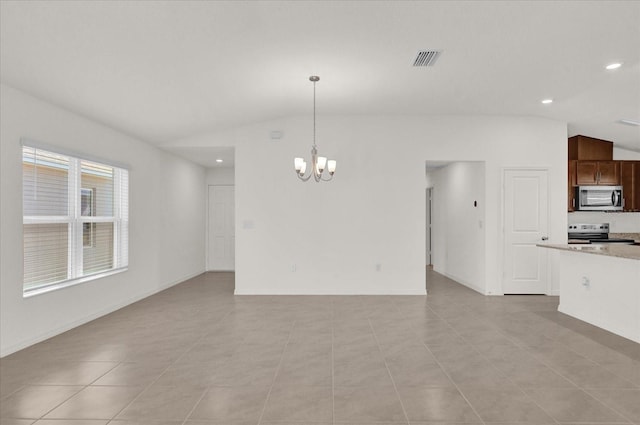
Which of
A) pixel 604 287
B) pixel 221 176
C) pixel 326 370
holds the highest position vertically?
pixel 221 176

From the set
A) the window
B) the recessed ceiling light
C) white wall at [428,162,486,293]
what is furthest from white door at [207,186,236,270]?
the recessed ceiling light

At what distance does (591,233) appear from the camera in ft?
22.3

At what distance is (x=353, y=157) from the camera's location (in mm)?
6117

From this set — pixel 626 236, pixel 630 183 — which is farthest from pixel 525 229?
pixel 626 236

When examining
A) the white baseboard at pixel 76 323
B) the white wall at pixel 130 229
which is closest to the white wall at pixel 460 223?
the white wall at pixel 130 229

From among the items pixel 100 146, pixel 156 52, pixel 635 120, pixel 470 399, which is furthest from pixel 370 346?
pixel 635 120

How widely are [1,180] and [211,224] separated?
17.4 feet

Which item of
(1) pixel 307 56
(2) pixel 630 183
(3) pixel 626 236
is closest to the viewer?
(1) pixel 307 56

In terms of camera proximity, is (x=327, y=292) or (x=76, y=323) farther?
(x=327, y=292)

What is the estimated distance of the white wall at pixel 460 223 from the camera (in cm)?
627

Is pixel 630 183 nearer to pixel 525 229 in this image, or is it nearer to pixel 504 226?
pixel 525 229

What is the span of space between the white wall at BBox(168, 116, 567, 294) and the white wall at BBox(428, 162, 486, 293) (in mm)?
236

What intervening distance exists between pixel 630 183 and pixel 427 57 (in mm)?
5353

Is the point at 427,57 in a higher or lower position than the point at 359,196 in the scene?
higher
